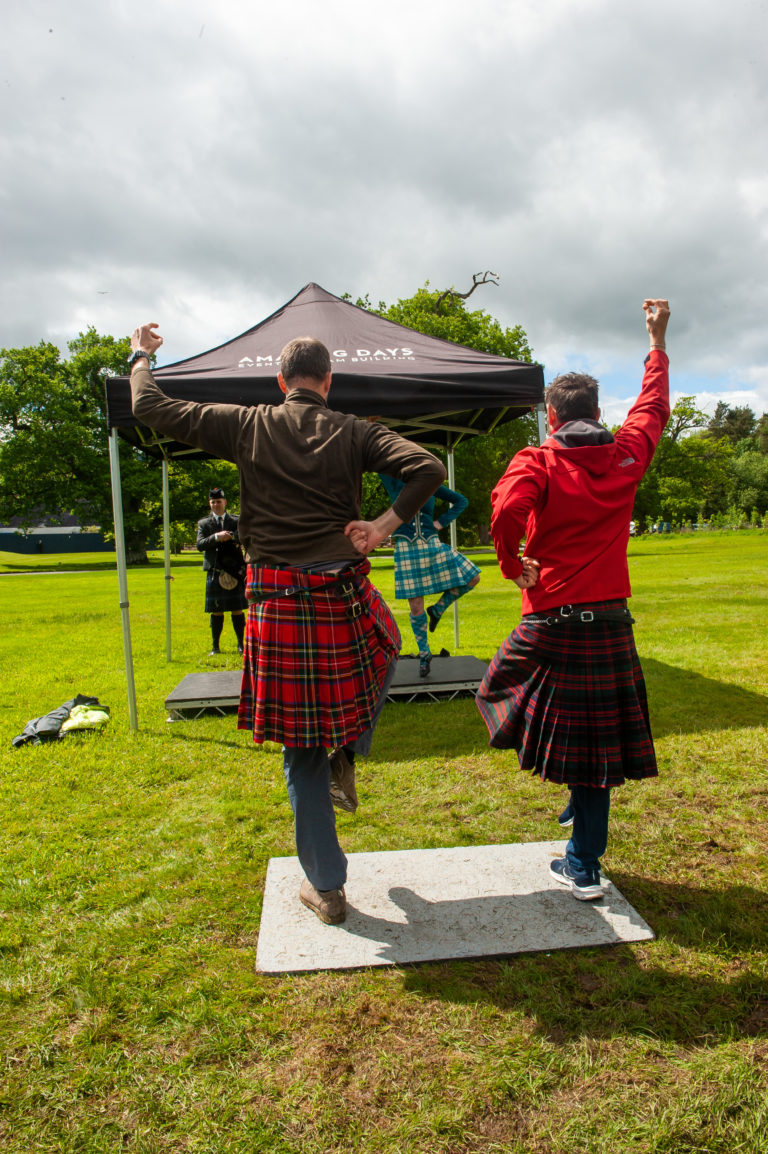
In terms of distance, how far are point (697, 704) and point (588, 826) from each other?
3187mm

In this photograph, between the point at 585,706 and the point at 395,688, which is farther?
the point at 395,688

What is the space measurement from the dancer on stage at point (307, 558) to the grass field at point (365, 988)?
21.5 inches

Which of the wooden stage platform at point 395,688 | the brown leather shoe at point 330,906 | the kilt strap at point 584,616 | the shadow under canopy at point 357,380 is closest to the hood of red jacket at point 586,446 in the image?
the kilt strap at point 584,616

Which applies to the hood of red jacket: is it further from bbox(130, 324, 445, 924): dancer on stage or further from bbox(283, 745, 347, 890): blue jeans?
bbox(283, 745, 347, 890): blue jeans

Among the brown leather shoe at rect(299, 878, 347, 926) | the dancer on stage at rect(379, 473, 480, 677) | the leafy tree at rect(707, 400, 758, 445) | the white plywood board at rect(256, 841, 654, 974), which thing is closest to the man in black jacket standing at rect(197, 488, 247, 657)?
the dancer on stage at rect(379, 473, 480, 677)

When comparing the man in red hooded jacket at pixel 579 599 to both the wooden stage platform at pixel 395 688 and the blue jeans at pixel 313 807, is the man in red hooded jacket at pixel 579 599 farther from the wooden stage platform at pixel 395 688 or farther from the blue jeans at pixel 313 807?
the wooden stage platform at pixel 395 688

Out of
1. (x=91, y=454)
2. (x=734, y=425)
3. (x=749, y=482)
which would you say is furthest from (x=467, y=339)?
(x=734, y=425)

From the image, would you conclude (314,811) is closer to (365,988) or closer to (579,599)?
(365,988)

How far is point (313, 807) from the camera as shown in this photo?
2.34 metres

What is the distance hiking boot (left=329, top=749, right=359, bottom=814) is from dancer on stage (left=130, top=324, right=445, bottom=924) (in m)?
0.31

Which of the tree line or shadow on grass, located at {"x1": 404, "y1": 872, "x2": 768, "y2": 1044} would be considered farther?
the tree line

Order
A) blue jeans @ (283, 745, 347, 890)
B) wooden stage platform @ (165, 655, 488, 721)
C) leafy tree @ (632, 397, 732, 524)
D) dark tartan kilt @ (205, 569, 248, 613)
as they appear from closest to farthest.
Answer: blue jeans @ (283, 745, 347, 890)
wooden stage platform @ (165, 655, 488, 721)
dark tartan kilt @ (205, 569, 248, 613)
leafy tree @ (632, 397, 732, 524)

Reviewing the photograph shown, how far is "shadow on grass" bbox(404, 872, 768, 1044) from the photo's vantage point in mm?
1976

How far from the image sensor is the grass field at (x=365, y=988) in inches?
66.5
